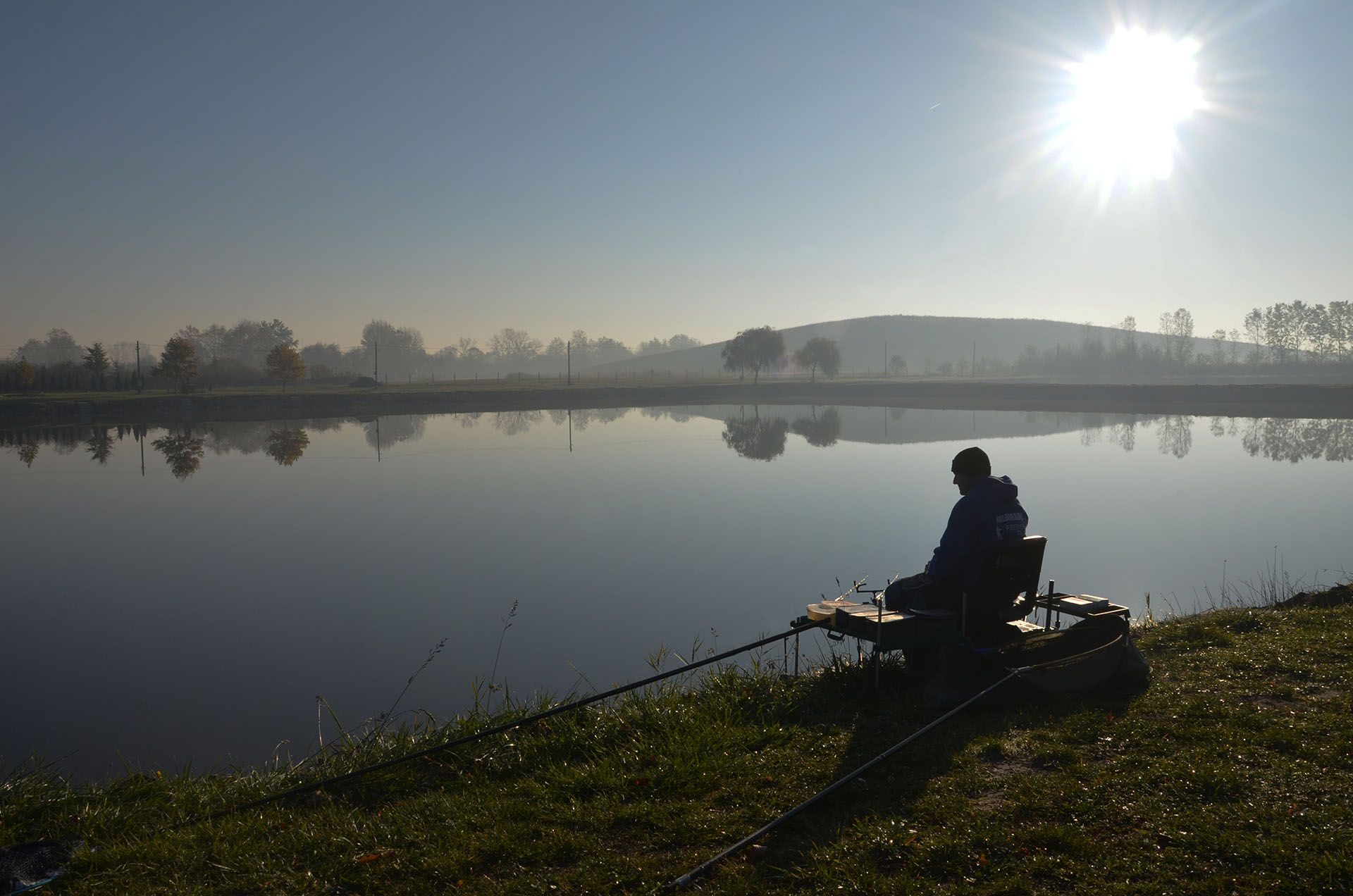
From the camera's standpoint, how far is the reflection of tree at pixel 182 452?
96.1 ft

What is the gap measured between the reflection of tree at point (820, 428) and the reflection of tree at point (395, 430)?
808 inches

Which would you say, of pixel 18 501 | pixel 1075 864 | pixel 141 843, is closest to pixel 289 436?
pixel 18 501

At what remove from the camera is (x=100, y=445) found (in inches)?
1508

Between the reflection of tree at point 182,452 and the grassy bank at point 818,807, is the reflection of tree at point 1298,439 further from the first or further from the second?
the reflection of tree at point 182,452

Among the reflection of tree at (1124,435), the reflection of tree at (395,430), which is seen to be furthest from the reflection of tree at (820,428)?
the reflection of tree at (395,430)

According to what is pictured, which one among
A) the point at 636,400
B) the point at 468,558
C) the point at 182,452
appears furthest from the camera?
the point at 636,400

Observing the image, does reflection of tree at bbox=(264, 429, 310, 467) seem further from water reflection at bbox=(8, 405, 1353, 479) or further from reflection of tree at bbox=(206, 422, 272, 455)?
reflection of tree at bbox=(206, 422, 272, 455)

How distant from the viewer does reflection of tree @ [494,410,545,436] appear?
157 feet

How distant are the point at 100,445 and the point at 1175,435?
177 feet

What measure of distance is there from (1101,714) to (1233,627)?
11.2 ft

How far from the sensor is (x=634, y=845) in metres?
4.16

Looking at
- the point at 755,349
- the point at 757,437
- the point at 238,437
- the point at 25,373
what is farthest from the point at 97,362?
the point at 755,349

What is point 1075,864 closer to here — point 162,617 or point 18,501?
point 162,617

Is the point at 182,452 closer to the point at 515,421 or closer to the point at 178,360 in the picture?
the point at 515,421
